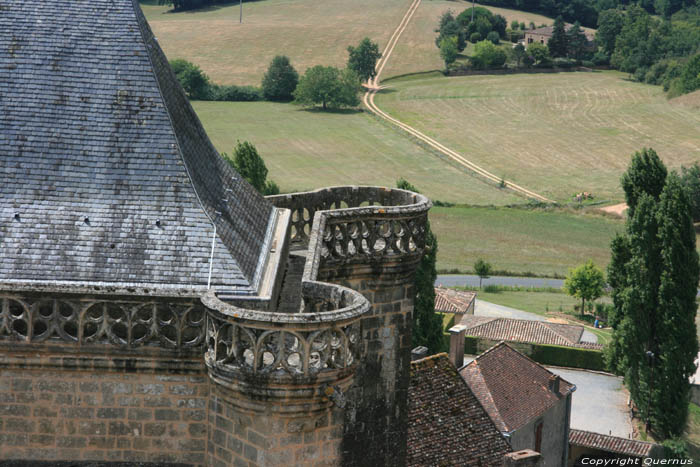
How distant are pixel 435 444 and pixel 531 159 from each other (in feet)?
292

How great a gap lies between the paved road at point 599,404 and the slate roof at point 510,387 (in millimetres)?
8297

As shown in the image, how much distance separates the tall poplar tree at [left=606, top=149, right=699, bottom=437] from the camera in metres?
48.2

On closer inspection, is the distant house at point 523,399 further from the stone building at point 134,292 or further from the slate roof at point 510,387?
the stone building at point 134,292

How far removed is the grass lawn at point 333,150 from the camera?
102375 millimetres

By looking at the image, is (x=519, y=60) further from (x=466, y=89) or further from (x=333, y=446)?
(x=333, y=446)

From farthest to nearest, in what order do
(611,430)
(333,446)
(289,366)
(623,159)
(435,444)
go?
(623,159)
(611,430)
(435,444)
(333,446)
(289,366)

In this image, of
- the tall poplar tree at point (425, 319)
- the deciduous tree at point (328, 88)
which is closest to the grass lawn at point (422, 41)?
the deciduous tree at point (328, 88)

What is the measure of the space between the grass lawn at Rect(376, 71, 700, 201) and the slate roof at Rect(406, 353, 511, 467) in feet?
237

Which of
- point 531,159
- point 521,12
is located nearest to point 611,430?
point 531,159

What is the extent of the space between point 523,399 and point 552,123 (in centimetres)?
9235

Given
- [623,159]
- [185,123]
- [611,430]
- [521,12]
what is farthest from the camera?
[521,12]

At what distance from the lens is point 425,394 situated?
103 feet

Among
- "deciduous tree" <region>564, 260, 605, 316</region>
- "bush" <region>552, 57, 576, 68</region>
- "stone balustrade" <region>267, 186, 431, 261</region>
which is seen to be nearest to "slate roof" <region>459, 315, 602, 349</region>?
"deciduous tree" <region>564, 260, 605, 316</region>

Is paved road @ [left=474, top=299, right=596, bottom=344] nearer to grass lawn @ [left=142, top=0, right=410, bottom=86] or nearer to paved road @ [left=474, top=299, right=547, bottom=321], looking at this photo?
paved road @ [left=474, top=299, right=547, bottom=321]
